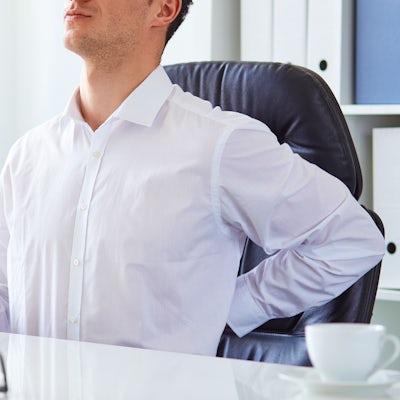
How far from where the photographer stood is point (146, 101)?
1.58 metres

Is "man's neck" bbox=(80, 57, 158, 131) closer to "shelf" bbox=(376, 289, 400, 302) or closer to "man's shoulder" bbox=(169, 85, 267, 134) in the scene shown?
"man's shoulder" bbox=(169, 85, 267, 134)

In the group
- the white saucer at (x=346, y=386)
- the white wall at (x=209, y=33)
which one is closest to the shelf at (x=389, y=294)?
the white wall at (x=209, y=33)

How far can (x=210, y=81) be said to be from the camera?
1.68 m

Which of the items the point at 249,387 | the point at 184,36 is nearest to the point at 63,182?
the point at 249,387

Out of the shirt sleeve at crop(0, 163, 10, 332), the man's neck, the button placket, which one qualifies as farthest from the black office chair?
the shirt sleeve at crop(0, 163, 10, 332)

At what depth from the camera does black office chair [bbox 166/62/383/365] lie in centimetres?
151

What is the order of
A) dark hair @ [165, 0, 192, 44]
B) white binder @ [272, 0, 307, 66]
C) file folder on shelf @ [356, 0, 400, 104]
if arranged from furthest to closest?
white binder @ [272, 0, 307, 66]
file folder on shelf @ [356, 0, 400, 104]
dark hair @ [165, 0, 192, 44]

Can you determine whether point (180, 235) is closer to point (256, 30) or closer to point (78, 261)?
point (78, 261)

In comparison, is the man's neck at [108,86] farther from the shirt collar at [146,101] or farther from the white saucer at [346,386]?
the white saucer at [346,386]

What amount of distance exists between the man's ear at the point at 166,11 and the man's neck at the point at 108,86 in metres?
0.10

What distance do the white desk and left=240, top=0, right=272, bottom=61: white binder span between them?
1.31 meters

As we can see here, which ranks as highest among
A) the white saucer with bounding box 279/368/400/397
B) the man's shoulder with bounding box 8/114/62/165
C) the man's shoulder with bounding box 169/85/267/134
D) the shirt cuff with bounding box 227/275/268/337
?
the man's shoulder with bounding box 169/85/267/134

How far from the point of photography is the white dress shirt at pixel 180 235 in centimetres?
147

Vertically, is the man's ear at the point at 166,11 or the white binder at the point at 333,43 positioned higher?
the man's ear at the point at 166,11
